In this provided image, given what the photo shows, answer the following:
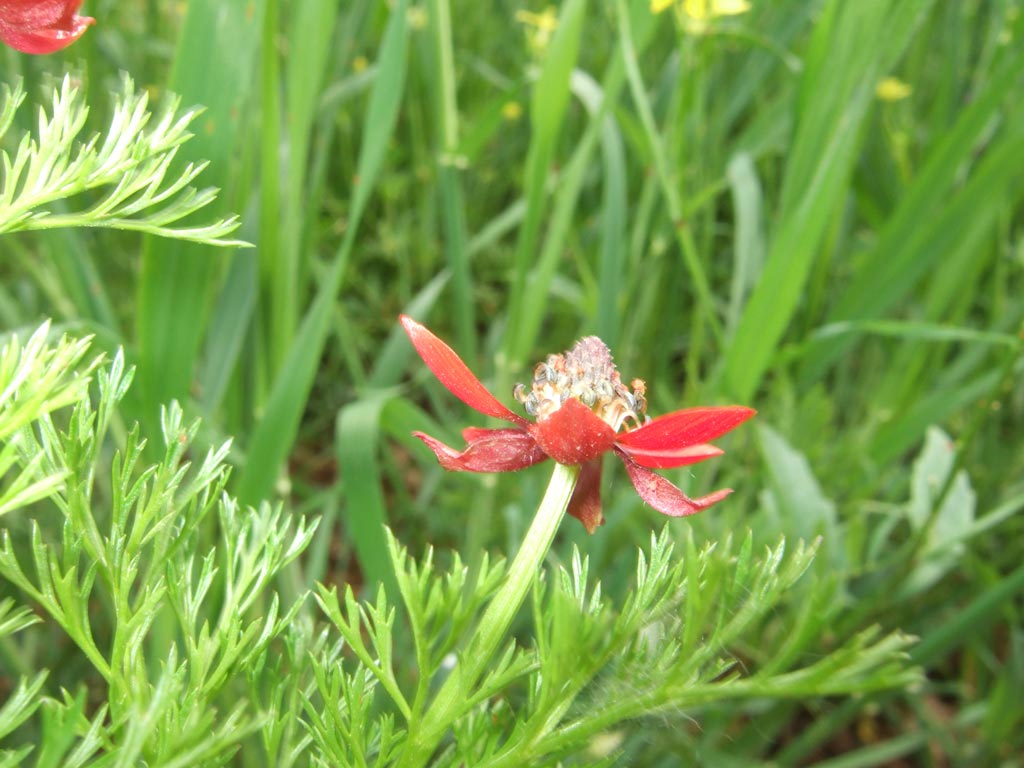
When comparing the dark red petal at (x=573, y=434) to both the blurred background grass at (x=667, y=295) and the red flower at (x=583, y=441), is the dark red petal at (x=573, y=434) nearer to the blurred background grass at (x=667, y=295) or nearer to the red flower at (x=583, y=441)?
the red flower at (x=583, y=441)

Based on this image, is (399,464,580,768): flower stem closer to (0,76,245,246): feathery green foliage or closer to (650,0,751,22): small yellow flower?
(0,76,245,246): feathery green foliage

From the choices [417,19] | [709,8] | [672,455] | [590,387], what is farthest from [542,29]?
[672,455]

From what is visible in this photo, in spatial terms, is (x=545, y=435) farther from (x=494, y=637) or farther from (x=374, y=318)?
(x=374, y=318)

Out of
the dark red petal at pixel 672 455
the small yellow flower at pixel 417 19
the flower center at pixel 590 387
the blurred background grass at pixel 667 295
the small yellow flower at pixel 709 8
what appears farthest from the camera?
the small yellow flower at pixel 417 19

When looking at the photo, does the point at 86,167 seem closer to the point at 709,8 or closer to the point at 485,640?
the point at 485,640

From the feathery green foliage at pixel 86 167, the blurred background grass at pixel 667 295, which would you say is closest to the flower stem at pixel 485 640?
the feathery green foliage at pixel 86 167

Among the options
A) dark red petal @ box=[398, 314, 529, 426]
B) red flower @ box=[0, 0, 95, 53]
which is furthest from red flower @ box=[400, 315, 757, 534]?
red flower @ box=[0, 0, 95, 53]

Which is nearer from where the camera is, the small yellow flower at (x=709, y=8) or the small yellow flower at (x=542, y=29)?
the small yellow flower at (x=709, y=8)

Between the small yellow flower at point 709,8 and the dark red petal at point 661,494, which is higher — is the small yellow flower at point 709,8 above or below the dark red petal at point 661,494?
above
